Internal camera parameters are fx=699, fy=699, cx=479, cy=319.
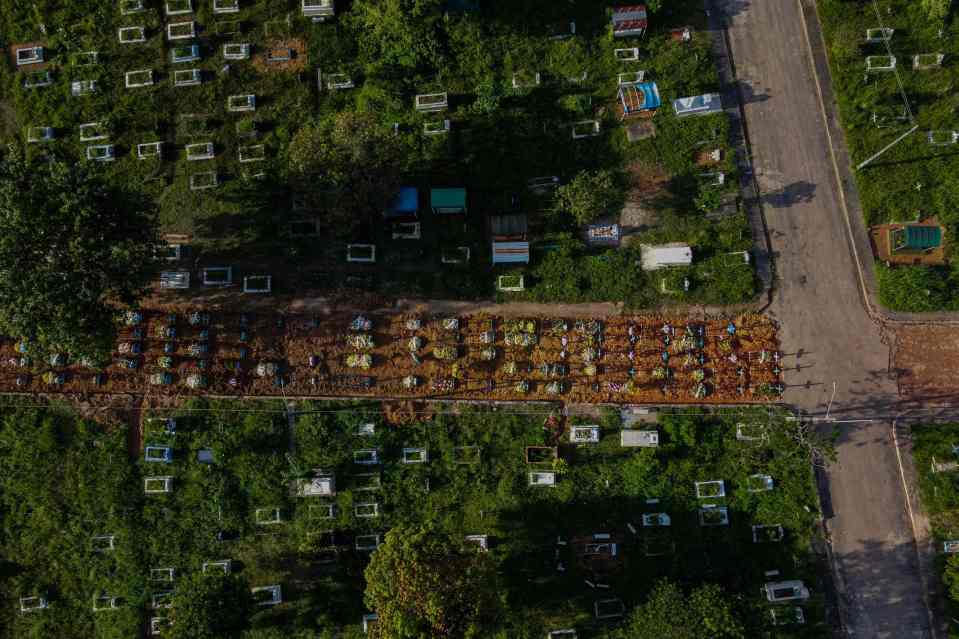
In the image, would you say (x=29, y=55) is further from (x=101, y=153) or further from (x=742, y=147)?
(x=742, y=147)

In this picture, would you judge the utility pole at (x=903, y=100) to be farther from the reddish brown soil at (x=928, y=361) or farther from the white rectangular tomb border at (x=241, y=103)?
the white rectangular tomb border at (x=241, y=103)

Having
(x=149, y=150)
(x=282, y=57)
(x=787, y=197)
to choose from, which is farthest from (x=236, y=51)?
(x=787, y=197)

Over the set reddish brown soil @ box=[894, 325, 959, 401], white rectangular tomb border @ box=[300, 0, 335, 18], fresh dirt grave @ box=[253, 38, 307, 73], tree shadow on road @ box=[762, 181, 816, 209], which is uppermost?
white rectangular tomb border @ box=[300, 0, 335, 18]

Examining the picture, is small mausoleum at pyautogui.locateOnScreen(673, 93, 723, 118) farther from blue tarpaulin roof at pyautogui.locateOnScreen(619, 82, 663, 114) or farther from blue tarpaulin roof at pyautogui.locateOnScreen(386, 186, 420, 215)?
blue tarpaulin roof at pyautogui.locateOnScreen(386, 186, 420, 215)

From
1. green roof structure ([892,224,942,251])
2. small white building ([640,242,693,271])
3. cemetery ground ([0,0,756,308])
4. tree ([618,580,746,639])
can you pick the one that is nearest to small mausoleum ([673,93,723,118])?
cemetery ground ([0,0,756,308])

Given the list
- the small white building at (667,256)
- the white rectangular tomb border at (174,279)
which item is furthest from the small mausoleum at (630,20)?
the white rectangular tomb border at (174,279)

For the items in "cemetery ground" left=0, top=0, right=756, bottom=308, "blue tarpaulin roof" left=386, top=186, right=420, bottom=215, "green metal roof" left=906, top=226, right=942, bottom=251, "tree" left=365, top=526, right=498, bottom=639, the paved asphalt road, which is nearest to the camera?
"tree" left=365, top=526, right=498, bottom=639

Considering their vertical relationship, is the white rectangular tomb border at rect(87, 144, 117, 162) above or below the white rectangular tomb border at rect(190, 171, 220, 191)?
above
